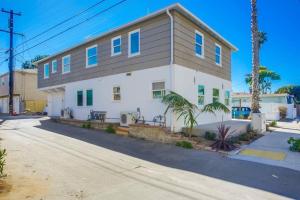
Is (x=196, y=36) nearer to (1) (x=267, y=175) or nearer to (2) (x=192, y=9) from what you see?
(2) (x=192, y=9)

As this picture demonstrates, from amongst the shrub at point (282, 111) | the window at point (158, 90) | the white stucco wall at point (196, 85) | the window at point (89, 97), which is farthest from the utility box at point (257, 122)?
the shrub at point (282, 111)

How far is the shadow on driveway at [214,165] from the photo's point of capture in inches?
224

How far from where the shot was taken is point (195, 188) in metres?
5.32

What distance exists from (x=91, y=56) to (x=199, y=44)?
25.1 feet

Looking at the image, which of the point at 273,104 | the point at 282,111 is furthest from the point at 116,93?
the point at 282,111

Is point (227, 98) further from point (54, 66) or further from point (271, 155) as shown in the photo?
point (54, 66)

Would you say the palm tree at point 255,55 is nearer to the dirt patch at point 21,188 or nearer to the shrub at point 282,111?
the dirt patch at point 21,188

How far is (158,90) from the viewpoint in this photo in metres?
12.1

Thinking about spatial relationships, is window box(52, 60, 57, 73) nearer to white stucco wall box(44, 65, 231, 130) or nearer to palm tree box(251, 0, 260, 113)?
white stucco wall box(44, 65, 231, 130)

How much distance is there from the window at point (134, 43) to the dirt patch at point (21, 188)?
917 centimetres

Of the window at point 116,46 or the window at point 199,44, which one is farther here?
the window at point 116,46

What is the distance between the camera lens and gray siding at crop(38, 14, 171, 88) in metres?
11.9

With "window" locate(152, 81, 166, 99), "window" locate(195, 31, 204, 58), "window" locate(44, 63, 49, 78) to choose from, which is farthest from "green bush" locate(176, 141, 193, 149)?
"window" locate(44, 63, 49, 78)

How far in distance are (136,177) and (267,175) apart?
362cm
